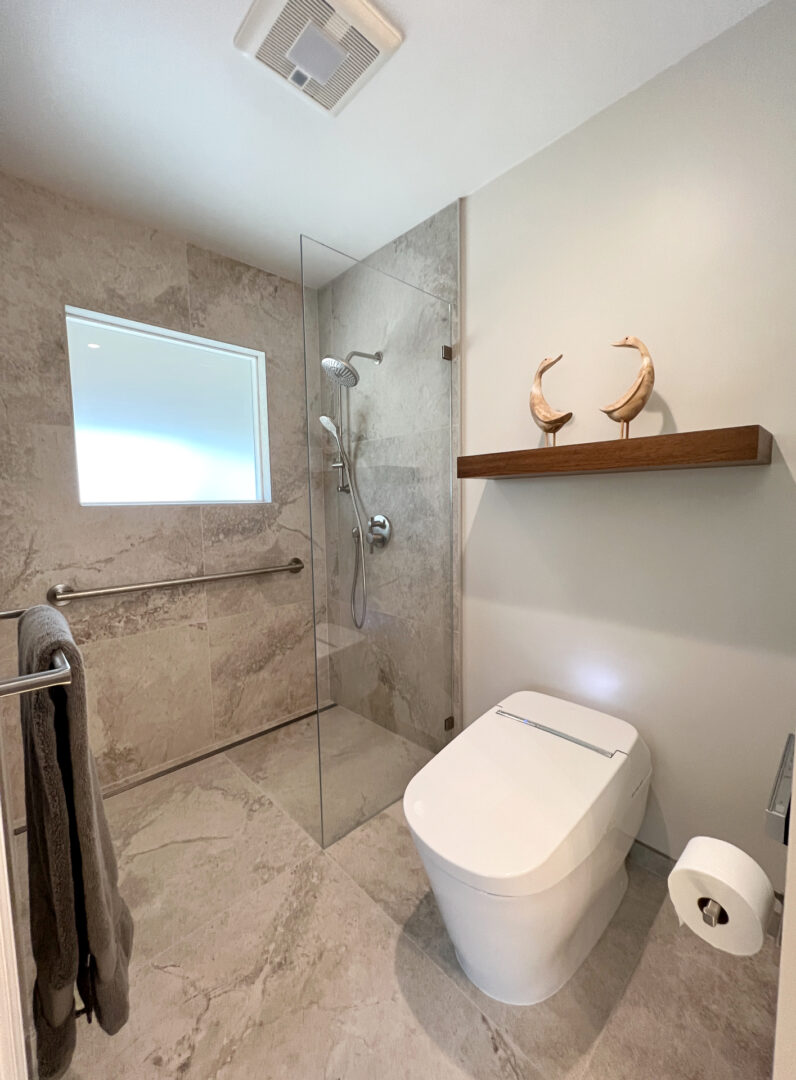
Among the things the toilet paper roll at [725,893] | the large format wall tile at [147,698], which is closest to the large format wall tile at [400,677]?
the large format wall tile at [147,698]

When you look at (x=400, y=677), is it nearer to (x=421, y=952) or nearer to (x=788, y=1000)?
(x=421, y=952)

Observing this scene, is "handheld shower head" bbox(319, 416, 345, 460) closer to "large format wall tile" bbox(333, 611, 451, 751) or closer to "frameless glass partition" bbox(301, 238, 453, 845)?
"frameless glass partition" bbox(301, 238, 453, 845)

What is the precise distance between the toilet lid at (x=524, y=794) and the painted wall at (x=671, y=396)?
0.75ft

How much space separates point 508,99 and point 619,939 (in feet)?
7.96

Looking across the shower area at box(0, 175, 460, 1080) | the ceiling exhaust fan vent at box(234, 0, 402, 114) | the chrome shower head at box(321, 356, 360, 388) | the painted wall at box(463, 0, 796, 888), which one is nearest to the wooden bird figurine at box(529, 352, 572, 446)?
the painted wall at box(463, 0, 796, 888)

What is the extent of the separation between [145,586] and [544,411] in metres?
1.72

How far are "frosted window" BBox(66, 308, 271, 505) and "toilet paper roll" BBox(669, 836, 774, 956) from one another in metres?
2.09

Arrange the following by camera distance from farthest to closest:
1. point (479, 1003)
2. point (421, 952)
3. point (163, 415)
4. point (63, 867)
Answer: point (163, 415), point (421, 952), point (479, 1003), point (63, 867)

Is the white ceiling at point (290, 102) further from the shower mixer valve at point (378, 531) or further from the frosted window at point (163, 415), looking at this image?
the shower mixer valve at point (378, 531)

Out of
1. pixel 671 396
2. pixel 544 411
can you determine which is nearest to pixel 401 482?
pixel 544 411

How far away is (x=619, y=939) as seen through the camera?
1.22m

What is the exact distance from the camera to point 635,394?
123cm

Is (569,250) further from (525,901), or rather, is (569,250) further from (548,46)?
(525,901)

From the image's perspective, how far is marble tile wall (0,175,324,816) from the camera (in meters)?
1.59
